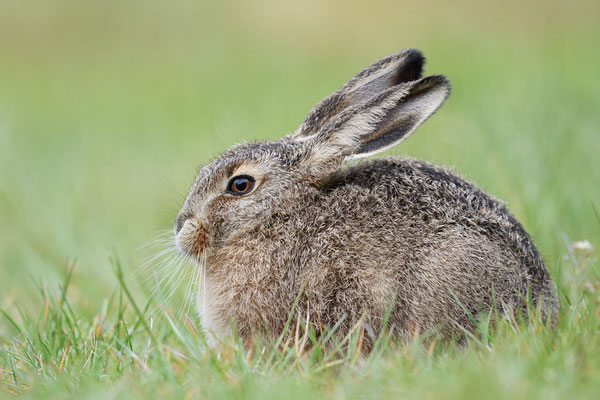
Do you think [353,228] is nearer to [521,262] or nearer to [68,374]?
[521,262]

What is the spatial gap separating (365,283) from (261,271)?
→ 693mm

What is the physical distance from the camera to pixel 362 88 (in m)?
5.42

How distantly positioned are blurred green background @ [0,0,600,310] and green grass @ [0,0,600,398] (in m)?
0.04

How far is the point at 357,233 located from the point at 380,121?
3.05 ft

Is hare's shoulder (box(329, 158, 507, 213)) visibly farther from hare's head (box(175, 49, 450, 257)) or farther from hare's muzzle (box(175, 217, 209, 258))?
hare's muzzle (box(175, 217, 209, 258))

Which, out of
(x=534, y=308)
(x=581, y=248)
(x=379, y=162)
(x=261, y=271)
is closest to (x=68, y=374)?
(x=261, y=271)

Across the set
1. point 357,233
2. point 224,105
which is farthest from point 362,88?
point 224,105

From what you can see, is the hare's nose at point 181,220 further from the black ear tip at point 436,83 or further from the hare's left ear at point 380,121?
the black ear tip at point 436,83

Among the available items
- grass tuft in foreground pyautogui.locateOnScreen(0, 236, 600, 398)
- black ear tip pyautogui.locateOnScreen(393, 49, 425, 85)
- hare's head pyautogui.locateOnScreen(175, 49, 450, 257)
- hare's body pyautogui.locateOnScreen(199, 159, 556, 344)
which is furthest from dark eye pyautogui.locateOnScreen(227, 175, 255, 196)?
black ear tip pyautogui.locateOnScreen(393, 49, 425, 85)

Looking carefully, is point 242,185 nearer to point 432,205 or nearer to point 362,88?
point 362,88

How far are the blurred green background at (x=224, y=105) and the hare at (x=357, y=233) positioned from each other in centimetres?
89

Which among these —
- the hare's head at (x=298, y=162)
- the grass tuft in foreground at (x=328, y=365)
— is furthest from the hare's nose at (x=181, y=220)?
the grass tuft in foreground at (x=328, y=365)

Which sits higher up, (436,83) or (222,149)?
(436,83)

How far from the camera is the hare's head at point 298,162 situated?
16.2ft
